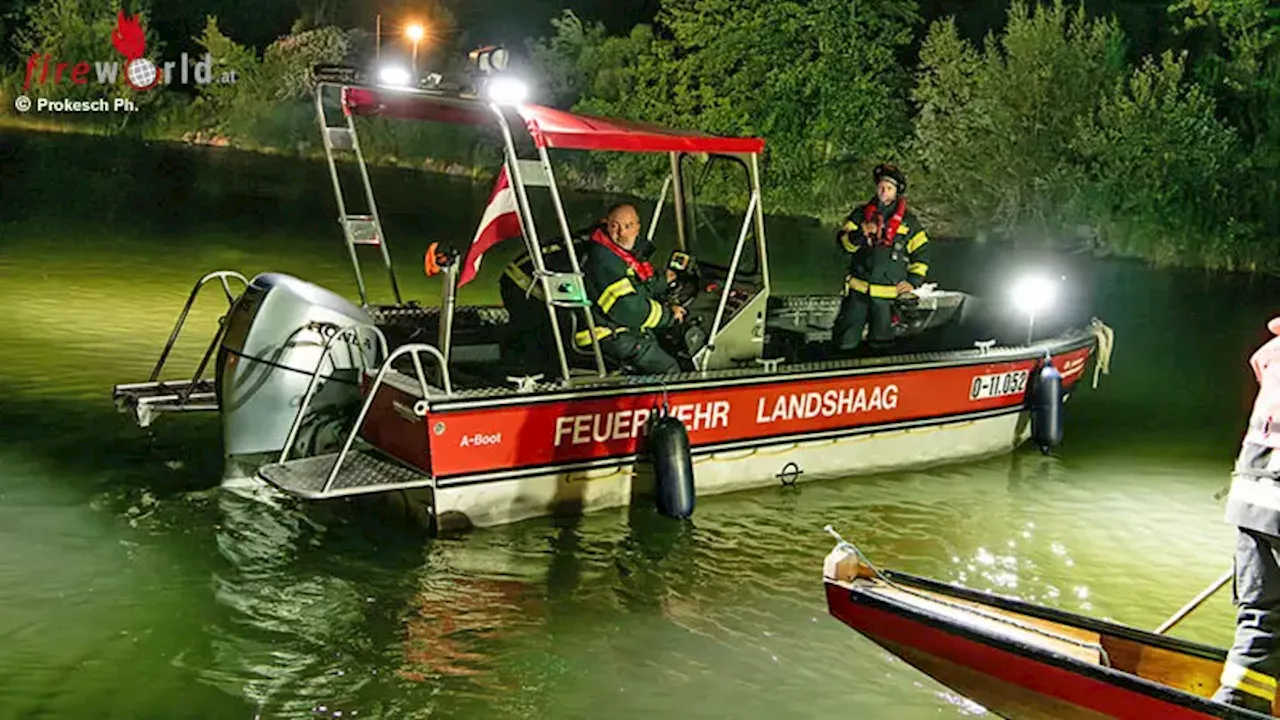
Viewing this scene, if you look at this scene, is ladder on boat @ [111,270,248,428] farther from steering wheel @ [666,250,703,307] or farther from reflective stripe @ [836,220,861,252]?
reflective stripe @ [836,220,861,252]

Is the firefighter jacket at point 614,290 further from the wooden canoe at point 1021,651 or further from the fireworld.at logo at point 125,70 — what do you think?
the fireworld.at logo at point 125,70

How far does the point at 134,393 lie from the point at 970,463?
19.5 ft

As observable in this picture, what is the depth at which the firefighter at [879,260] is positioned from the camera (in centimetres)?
1047

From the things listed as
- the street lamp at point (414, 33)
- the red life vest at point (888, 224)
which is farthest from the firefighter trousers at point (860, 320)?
the street lamp at point (414, 33)

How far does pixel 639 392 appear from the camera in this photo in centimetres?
852

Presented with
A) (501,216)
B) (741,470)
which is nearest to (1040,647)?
(741,470)

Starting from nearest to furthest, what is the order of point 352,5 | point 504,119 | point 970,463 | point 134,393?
point 504,119 < point 134,393 < point 970,463 < point 352,5

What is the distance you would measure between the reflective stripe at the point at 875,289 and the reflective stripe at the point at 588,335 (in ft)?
8.52

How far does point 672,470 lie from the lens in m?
8.40

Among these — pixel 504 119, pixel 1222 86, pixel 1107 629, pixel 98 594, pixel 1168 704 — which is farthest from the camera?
pixel 1222 86

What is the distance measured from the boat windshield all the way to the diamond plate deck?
2451 millimetres

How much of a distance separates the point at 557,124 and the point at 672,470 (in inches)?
84.0

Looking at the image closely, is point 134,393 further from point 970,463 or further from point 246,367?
point 970,463

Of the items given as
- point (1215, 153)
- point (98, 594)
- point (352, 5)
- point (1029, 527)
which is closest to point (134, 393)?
point (98, 594)
